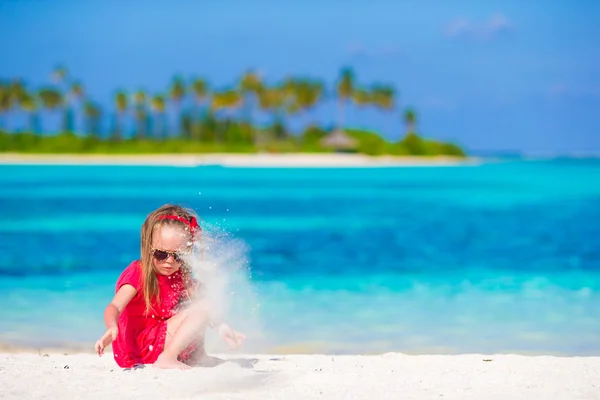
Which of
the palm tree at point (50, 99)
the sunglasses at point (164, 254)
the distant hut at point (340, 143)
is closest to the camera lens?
the sunglasses at point (164, 254)

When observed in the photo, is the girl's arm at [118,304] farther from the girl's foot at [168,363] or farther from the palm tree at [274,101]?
the palm tree at [274,101]

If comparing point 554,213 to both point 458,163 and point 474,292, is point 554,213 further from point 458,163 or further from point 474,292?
point 458,163

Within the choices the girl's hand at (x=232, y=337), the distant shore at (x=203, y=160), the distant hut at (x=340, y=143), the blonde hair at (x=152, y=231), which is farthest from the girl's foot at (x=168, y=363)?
the distant hut at (x=340, y=143)

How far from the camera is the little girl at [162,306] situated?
579 cm

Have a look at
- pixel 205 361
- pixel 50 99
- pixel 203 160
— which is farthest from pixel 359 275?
pixel 50 99

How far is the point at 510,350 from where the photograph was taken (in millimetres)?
9086

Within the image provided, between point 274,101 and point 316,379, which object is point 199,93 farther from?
point 316,379

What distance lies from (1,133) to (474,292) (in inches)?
4019

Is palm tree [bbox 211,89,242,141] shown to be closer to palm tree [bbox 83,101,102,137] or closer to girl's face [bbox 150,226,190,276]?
palm tree [bbox 83,101,102,137]

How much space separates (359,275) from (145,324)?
943 centimetres

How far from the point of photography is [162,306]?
6117 mm

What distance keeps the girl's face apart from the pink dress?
0.18 metres

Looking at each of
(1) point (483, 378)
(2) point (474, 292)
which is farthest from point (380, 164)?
(1) point (483, 378)

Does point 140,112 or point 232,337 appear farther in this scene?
point 140,112
